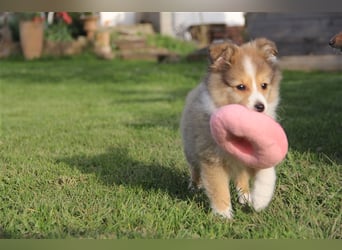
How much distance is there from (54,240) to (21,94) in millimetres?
6777

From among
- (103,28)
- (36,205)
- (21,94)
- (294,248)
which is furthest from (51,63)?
(294,248)

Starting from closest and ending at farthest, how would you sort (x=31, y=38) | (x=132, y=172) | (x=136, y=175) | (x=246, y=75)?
(x=246, y=75) → (x=136, y=175) → (x=132, y=172) → (x=31, y=38)

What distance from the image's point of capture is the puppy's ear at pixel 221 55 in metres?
2.68

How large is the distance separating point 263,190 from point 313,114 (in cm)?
281

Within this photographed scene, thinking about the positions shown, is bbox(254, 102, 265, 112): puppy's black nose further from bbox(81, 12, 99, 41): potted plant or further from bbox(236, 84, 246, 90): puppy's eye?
bbox(81, 12, 99, 41): potted plant

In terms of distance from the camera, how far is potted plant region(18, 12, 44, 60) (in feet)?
43.6

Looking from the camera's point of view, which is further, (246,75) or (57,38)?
(57,38)

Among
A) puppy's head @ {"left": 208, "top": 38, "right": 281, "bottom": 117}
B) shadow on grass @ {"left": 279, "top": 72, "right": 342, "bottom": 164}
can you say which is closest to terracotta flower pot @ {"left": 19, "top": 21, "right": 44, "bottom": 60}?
shadow on grass @ {"left": 279, "top": 72, "right": 342, "bottom": 164}

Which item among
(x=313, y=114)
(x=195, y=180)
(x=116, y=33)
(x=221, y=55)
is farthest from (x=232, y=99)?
(x=116, y=33)

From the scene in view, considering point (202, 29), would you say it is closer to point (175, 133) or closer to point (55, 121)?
point (55, 121)

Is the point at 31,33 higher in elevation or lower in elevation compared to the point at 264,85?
lower

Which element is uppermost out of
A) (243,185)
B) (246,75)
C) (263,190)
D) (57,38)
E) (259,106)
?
(246,75)

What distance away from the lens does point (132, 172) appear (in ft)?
11.9

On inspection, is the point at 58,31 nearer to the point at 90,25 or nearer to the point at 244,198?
the point at 90,25
